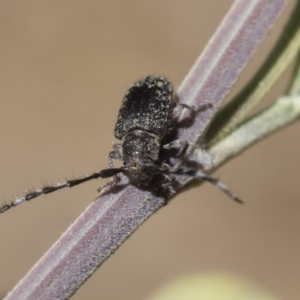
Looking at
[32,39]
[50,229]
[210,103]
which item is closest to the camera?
[210,103]

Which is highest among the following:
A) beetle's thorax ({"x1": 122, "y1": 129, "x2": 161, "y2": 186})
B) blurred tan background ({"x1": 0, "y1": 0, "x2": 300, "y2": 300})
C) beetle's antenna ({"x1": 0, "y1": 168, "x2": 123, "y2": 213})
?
blurred tan background ({"x1": 0, "y1": 0, "x2": 300, "y2": 300})

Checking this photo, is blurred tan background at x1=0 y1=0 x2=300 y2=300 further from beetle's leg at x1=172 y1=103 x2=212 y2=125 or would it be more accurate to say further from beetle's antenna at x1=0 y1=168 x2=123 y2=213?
beetle's leg at x1=172 y1=103 x2=212 y2=125

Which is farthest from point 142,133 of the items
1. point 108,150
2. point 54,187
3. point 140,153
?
point 108,150

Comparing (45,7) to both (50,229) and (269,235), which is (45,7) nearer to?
(50,229)

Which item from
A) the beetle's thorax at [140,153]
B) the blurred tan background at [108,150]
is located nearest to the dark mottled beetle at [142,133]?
the beetle's thorax at [140,153]

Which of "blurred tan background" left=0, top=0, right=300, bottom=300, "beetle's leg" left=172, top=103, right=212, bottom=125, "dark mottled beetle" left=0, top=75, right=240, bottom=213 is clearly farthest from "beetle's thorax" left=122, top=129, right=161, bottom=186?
"blurred tan background" left=0, top=0, right=300, bottom=300

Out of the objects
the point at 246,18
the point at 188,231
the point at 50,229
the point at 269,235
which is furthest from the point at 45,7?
the point at 246,18
